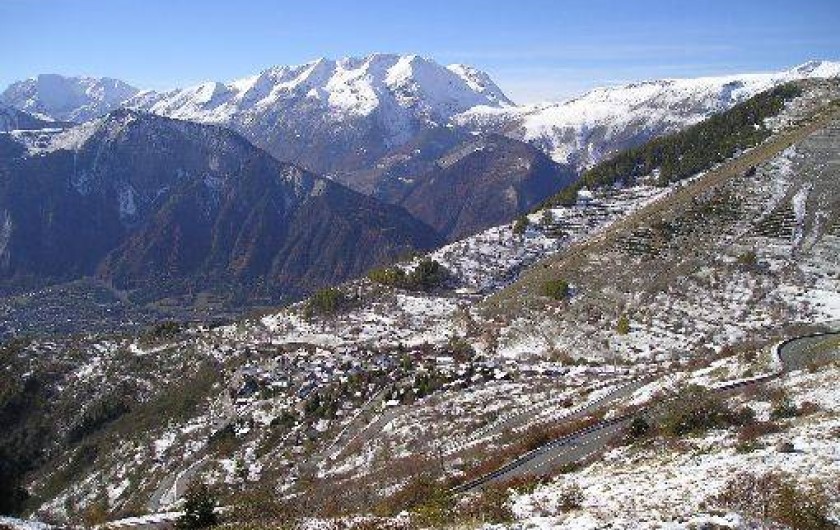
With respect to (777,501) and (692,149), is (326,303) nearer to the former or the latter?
(692,149)

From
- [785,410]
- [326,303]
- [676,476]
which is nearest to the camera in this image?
[676,476]

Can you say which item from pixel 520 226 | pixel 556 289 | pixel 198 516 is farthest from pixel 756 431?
pixel 520 226

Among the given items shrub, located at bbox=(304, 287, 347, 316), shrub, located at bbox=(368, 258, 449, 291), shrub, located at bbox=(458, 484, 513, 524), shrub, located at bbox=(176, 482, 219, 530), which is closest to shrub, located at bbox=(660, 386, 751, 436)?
shrub, located at bbox=(458, 484, 513, 524)

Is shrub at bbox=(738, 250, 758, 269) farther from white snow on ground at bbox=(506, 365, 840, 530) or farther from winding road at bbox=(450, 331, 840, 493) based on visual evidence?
white snow on ground at bbox=(506, 365, 840, 530)

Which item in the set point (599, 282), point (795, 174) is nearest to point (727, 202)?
point (795, 174)

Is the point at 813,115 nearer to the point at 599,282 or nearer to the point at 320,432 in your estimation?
the point at 599,282

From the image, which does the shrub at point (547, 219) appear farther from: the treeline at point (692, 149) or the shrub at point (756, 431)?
the shrub at point (756, 431)

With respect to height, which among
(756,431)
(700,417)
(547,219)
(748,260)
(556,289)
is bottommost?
(556,289)
